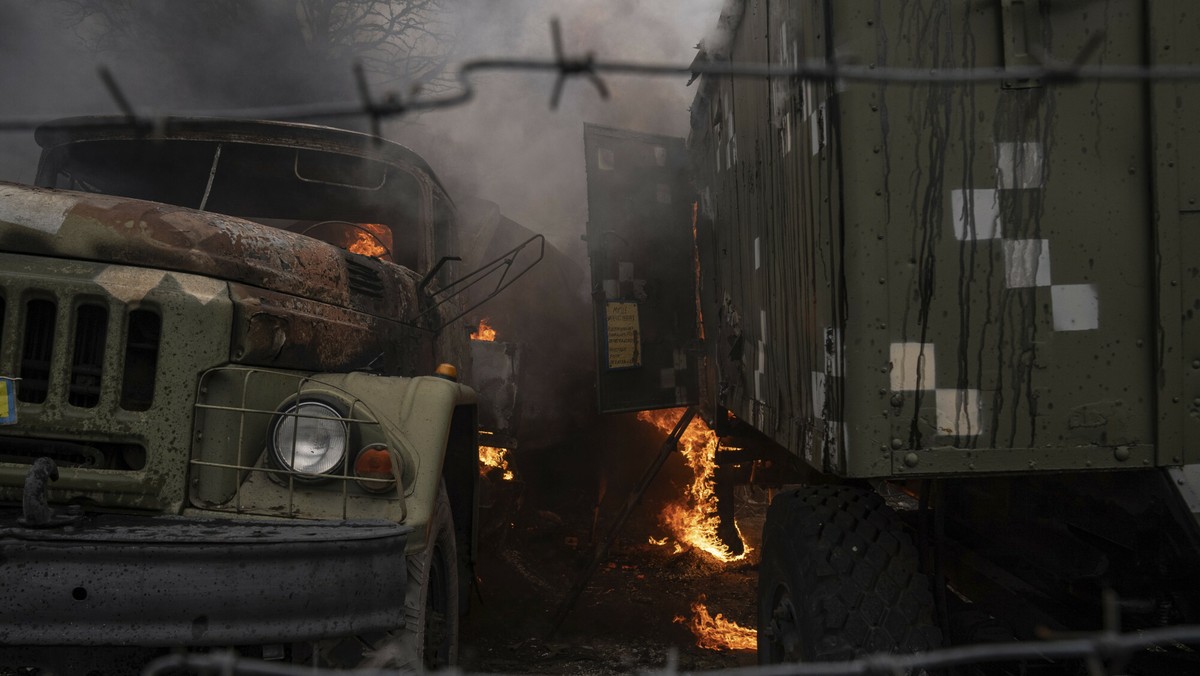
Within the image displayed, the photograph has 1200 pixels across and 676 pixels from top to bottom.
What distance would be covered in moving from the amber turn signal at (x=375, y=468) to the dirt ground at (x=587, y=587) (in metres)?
2.12

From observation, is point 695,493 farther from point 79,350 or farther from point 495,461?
point 79,350

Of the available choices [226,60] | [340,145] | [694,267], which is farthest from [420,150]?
[340,145]

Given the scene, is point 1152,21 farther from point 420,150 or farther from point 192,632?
point 420,150

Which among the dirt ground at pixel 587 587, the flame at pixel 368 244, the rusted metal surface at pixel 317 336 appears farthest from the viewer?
the flame at pixel 368 244

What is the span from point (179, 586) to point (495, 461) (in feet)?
16.2

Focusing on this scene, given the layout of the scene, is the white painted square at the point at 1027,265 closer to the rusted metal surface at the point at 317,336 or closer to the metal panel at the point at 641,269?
the rusted metal surface at the point at 317,336

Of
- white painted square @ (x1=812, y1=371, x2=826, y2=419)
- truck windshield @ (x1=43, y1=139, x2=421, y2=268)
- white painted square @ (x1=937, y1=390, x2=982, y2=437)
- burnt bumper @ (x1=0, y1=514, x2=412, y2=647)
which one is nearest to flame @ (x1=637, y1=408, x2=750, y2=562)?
truck windshield @ (x1=43, y1=139, x2=421, y2=268)

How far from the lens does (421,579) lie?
2.75m

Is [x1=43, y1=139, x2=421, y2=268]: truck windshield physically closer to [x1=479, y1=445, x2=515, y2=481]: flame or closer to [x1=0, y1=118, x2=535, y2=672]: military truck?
[x1=0, y1=118, x2=535, y2=672]: military truck

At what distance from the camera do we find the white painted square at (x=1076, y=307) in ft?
7.80

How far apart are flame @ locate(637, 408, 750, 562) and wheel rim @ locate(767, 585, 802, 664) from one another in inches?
138

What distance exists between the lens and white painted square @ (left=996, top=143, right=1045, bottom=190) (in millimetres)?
2395


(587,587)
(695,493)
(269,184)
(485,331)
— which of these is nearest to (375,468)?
(269,184)

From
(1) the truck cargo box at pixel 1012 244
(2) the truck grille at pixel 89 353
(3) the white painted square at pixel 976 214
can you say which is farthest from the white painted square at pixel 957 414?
(2) the truck grille at pixel 89 353
